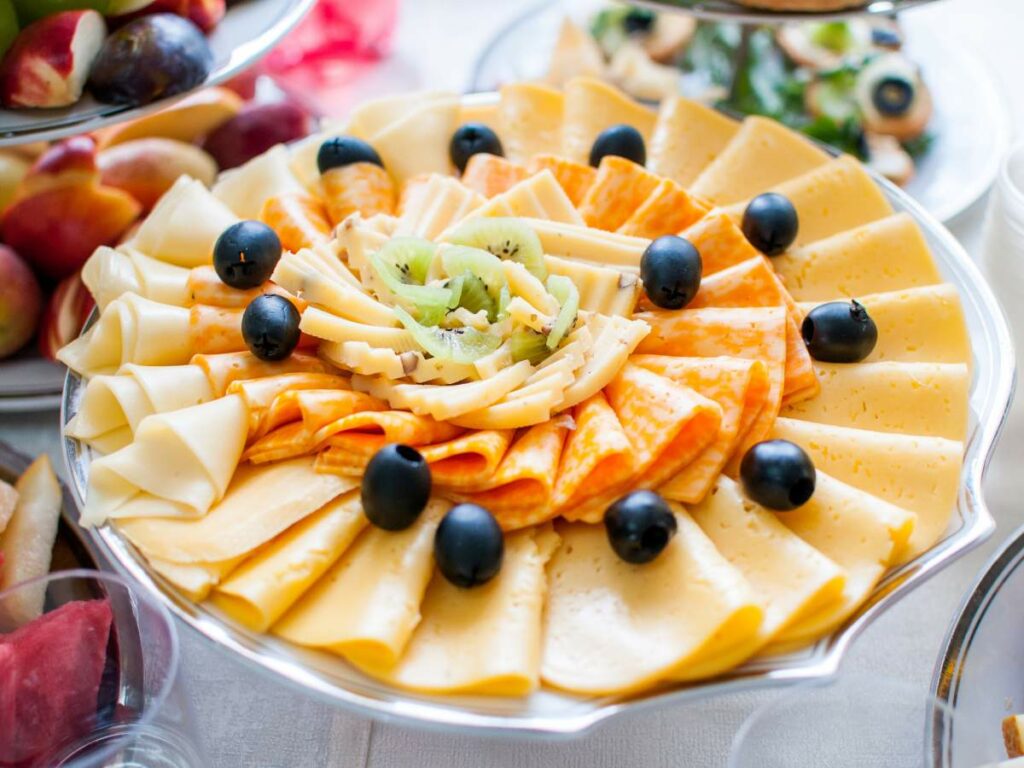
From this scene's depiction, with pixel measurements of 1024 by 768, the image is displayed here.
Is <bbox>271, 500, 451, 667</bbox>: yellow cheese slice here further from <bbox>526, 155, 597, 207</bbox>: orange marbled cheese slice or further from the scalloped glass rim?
<bbox>526, 155, 597, 207</bbox>: orange marbled cheese slice

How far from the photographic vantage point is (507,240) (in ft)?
5.67

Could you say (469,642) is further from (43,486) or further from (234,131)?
(234,131)

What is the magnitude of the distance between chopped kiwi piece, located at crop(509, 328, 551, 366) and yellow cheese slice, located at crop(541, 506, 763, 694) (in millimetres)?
294

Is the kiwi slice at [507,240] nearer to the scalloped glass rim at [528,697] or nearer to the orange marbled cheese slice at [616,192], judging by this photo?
the orange marbled cheese slice at [616,192]

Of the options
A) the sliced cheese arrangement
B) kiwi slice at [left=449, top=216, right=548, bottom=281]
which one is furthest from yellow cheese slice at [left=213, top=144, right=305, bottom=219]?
kiwi slice at [left=449, top=216, right=548, bottom=281]

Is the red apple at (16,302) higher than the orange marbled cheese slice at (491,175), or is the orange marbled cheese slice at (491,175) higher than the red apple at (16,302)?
the orange marbled cheese slice at (491,175)

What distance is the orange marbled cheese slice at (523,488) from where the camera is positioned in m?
1.46

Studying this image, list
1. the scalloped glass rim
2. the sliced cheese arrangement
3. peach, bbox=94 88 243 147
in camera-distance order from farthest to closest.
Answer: peach, bbox=94 88 243 147
the sliced cheese arrangement
the scalloped glass rim

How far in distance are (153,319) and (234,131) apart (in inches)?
40.1

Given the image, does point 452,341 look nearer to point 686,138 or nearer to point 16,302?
point 686,138

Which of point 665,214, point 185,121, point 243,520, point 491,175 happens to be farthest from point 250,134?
point 243,520

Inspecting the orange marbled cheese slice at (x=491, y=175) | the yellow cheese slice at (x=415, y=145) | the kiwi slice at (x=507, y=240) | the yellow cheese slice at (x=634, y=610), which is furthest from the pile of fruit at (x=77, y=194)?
the yellow cheese slice at (x=634, y=610)

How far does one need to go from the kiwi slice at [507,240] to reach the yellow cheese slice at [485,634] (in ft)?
1.58

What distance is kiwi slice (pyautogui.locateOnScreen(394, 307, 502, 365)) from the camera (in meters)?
1.59
